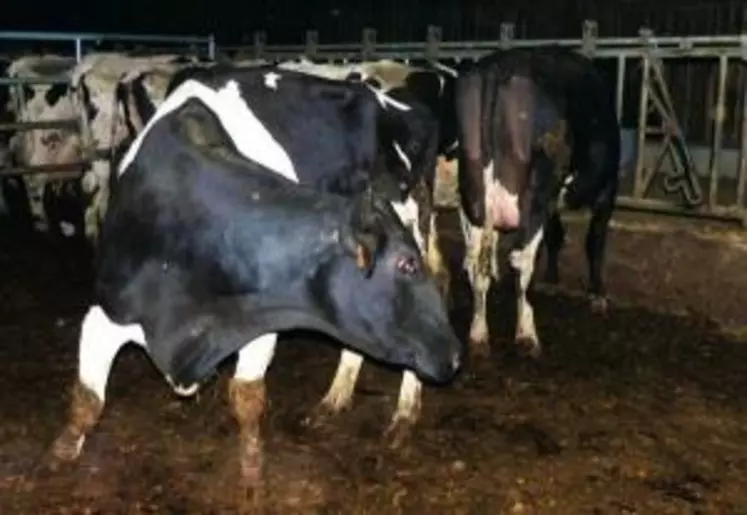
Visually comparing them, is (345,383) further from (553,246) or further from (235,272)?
(553,246)

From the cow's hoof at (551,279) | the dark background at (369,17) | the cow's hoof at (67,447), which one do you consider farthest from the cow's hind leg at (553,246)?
the cow's hoof at (67,447)

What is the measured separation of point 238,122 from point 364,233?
1.14 m

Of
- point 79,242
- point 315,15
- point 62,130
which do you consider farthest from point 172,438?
point 315,15

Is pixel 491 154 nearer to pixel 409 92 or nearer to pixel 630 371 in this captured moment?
pixel 409 92

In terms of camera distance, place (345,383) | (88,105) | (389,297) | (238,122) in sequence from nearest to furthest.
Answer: (389,297), (238,122), (345,383), (88,105)

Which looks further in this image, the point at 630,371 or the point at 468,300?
the point at 468,300

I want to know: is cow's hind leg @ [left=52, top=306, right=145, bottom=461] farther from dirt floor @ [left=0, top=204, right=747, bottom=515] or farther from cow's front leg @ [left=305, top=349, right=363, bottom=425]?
cow's front leg @ [left=305, top=349, right=363, bottom=425]

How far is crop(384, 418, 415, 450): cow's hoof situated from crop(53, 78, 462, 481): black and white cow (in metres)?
0.77

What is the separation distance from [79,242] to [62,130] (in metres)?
1.43

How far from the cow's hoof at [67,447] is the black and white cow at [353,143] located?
1.26 metres

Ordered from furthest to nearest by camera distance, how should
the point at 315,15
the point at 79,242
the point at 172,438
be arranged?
the point at 315,15, the point at 79,242, the point at 172,438

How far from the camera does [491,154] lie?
662 centimetres

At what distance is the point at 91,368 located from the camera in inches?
178

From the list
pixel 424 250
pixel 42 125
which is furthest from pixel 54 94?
pixel 424 250
